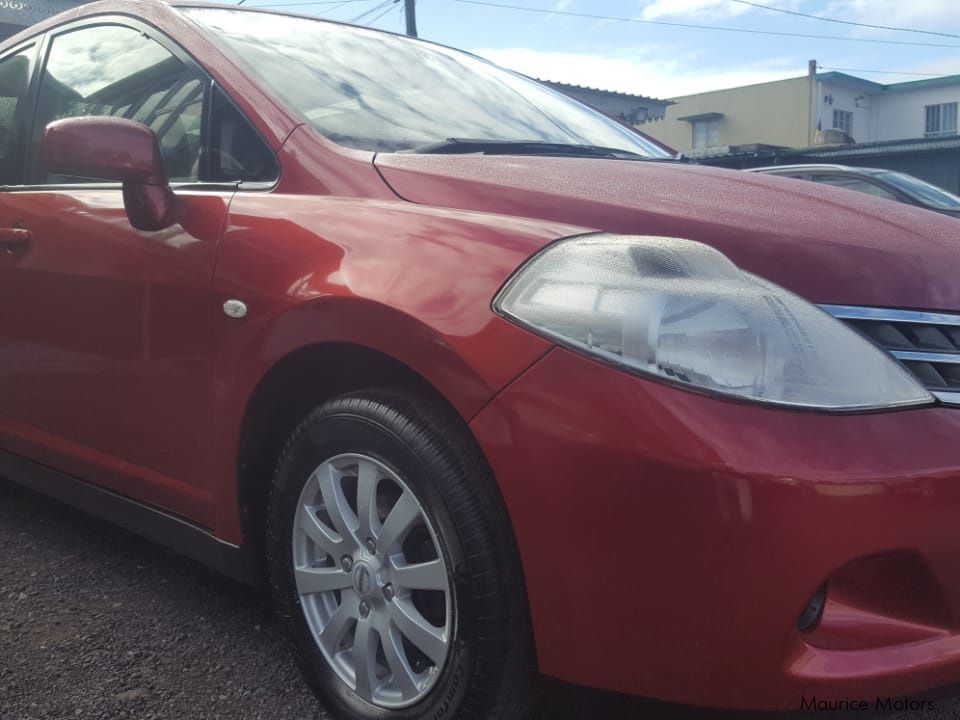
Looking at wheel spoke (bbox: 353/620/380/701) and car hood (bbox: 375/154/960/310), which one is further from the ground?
car hood (bbox: 375/154/960/310)

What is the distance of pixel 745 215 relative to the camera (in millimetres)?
1775

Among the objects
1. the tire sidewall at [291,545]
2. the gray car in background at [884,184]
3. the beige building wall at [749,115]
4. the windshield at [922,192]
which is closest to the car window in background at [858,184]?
the gray car in background at [884,184]

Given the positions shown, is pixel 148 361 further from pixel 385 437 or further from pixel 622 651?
pixel 622 651

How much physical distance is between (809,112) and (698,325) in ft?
130

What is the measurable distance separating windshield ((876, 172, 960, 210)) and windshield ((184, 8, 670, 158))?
255 inches

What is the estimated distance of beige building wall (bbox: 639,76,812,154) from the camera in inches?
1501

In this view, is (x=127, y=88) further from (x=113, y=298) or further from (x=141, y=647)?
(x=141, y=647)

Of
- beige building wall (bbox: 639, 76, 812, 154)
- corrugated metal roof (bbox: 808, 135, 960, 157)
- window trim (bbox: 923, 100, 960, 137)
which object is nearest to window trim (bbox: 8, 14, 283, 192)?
corrugated metal roof (bbox: 808, 135, 960, 157)

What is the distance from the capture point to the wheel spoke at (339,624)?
1.82 metres

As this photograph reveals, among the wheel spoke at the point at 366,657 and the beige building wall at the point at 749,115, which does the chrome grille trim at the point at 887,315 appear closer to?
the wheel spoke at the point at 366,657

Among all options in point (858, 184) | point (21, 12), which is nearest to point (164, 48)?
point (858, 184)

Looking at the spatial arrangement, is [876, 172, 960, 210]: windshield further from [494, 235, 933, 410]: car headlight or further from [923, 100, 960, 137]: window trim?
[923, 100, 960, 137]: window trim

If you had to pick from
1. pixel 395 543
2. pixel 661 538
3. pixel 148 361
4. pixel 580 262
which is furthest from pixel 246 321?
pixel 661 538

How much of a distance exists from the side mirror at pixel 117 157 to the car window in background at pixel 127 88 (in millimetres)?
130
